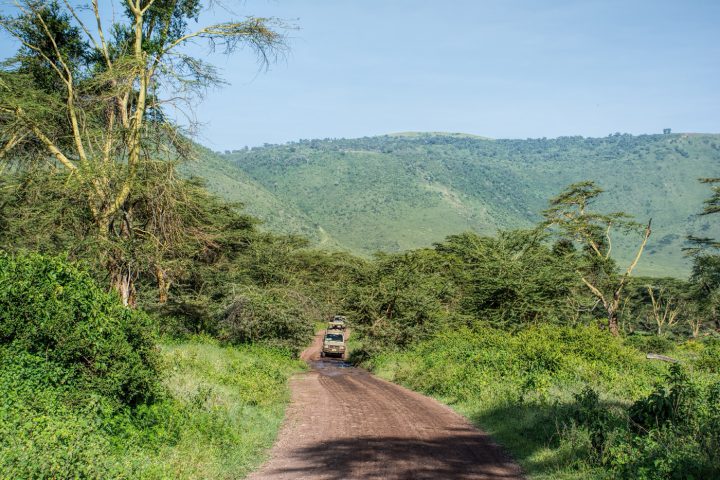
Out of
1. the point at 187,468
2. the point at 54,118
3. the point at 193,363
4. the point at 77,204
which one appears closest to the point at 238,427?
the point at 187,468

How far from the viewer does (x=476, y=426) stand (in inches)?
526

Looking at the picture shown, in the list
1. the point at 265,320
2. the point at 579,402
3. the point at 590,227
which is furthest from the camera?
the point at 590,227

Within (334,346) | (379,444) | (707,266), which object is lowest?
(334,346)

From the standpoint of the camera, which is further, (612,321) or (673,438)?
(612,321)

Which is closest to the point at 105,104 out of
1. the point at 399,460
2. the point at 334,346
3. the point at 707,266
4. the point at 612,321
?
the point at 399,460

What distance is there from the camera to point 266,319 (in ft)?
92.3

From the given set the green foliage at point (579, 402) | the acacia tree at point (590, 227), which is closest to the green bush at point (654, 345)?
the acacia tree at point (590, 227)

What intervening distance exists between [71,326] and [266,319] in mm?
19811

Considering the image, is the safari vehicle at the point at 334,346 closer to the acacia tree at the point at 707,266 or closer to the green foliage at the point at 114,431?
the acacia tree at the point at 707,266

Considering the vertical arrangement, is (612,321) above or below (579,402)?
below

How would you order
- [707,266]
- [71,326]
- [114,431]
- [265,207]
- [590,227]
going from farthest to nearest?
[265,207] → [707,266] → [590,227] → [71,326] → [114,431]

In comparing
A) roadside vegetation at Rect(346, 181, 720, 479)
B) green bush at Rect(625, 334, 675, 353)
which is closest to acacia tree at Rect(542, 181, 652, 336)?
roadside vegetation at Rect(346, 181, 720, 479)

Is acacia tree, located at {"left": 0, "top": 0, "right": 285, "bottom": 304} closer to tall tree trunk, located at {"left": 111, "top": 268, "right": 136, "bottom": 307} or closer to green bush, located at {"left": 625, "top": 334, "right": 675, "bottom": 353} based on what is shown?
tall tree trunk, located at {"left": 111, "top": 268, "right": 136, "bottom": 307}

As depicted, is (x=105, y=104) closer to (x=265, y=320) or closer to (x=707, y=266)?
(x=265, y=320)
